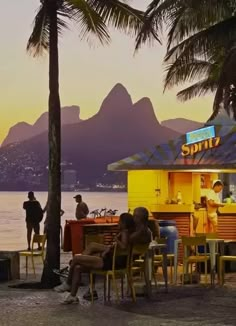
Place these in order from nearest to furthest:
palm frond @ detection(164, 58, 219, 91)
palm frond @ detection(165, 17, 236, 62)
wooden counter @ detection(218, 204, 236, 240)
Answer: palm frond @ detection(165, 17, 236, 62)
wooden counter @ detection(218, 204, 236, 240)
palm frond @ detection(164, 58, 219, 91)

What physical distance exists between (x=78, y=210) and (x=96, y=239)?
343 inches

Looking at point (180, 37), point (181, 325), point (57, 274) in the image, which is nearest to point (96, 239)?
point (57, 274)

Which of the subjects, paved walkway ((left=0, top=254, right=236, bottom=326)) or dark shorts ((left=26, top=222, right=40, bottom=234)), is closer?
paved walkway ((left=0, top=254, right=236, bottom=326))

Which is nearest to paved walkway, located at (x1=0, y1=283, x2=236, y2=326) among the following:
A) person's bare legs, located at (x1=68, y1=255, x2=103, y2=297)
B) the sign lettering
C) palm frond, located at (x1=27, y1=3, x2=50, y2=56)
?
person's bare legs, located at (x1=68, y1=255, x2=103, y2=297)

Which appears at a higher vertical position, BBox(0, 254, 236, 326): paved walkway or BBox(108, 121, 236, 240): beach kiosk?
BBox(108, 121, 236, 240): beach kiosk

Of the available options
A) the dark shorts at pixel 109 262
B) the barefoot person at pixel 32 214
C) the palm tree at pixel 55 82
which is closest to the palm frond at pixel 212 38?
the palm tree at pixel 55 82

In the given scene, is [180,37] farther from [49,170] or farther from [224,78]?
[49,170]

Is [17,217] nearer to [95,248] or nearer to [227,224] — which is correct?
[227,224]

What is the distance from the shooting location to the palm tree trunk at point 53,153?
1279 centimetres

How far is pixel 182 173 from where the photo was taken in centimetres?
2127

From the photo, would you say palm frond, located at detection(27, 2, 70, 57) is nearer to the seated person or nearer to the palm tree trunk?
the palm tree trunk

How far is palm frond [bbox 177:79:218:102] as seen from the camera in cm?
2829

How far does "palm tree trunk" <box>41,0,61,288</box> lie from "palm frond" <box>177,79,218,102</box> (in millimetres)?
15398

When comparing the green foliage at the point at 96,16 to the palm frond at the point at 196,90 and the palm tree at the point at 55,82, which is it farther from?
the palm frond at the point at 196,90
